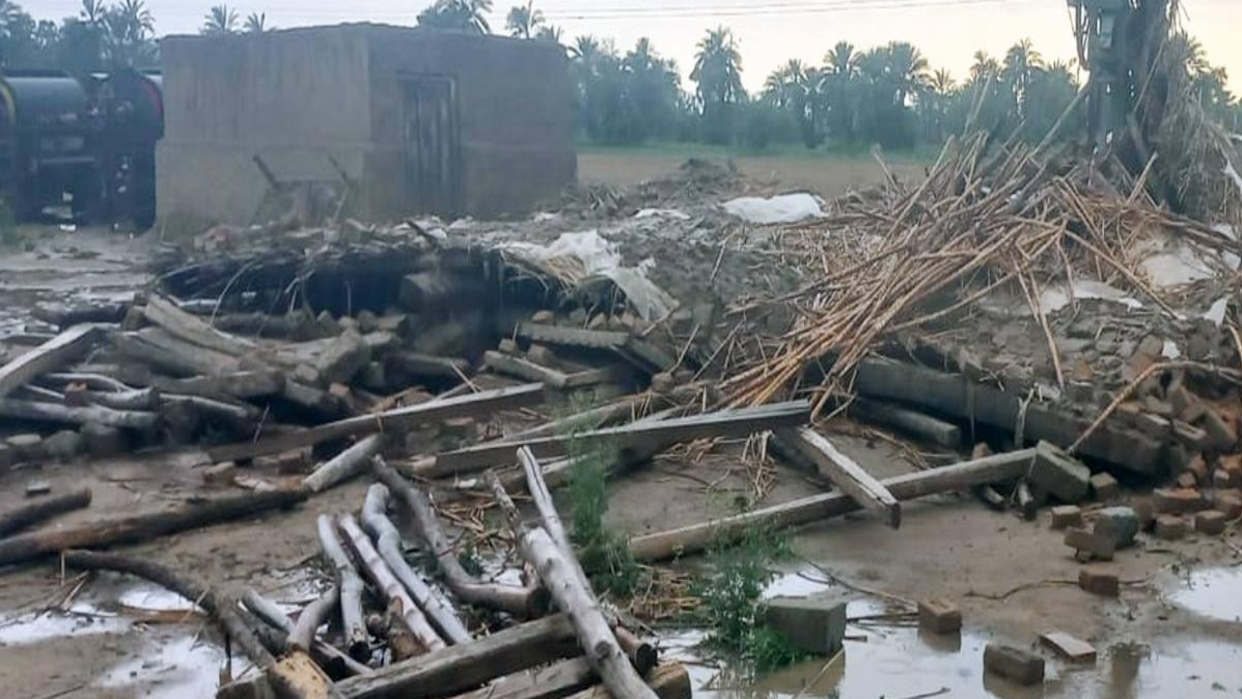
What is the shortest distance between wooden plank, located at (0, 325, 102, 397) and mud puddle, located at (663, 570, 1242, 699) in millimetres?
5529

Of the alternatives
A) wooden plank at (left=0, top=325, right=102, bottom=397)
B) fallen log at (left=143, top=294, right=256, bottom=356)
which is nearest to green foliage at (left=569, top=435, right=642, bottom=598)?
fallen log at (left=143, top=294, right=256, bottom=356)

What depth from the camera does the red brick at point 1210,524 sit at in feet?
24.2

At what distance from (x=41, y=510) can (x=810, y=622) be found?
424 centimetres

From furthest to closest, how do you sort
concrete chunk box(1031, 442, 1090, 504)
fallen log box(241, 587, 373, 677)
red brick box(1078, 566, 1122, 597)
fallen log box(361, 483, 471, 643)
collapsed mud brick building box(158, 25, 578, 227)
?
1. collapsed mud brick building box(158, 25, 578, 227)
2. concrete chunk box(1031, 442, 1090, 504)
3. red brick box(1078, 566, 1122, 597)
4. fallen log box(361, 483, 471, 643)
5. fallen log box(241, 587, 373, 677)

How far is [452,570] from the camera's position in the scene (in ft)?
20.0

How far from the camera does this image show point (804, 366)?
9.44 m

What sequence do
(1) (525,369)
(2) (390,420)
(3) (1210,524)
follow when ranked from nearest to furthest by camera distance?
1. (3) (1210,524)
2. (2) (390,420)
3. (1) (525,369)

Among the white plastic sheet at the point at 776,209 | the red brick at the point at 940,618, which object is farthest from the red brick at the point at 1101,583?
the white plastic sheet at the point at 776,209

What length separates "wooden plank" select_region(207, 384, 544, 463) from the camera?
337 inches

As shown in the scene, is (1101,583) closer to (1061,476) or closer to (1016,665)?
(1016,665)

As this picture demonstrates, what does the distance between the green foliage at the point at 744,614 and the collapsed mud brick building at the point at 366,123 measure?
1337 cm

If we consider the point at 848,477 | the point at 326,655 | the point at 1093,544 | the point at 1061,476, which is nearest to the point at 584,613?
the point at 326,655

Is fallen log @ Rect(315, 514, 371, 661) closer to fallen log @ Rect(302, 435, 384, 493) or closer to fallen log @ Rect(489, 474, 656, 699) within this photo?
fallen log @ Rect(489, 474, 656, 699)

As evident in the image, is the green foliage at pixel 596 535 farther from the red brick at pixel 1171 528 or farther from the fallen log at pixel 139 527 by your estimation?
the red brick at pixel 1171 528
